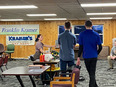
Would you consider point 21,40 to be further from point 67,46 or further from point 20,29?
point 67,46

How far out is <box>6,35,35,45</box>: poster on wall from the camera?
1383 cm

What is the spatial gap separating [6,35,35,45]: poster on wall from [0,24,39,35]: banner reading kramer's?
1.04 feet

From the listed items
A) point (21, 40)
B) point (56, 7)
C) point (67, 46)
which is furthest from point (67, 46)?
point (21, 40)

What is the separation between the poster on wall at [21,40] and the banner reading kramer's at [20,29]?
1.04 ft

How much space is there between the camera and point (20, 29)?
13.9 m

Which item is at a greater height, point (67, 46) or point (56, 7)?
point (56, 7)

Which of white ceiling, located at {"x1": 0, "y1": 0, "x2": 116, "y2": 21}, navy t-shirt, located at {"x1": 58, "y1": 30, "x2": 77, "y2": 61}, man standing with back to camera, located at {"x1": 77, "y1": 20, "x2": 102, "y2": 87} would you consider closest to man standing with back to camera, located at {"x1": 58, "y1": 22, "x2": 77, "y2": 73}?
navy t-shirt, located at {"x1": 58, "y1": 30, "x2": 77, "y2": 61}

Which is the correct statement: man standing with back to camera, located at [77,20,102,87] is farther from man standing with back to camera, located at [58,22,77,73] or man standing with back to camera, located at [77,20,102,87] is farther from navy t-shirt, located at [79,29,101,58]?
man standing with back to camera, located at [58,22,77,73]

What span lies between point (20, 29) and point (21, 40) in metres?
0.70

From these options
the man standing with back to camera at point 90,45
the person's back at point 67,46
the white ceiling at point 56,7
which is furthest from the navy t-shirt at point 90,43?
the white ceiling at point 56,7

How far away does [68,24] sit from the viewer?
448 cm

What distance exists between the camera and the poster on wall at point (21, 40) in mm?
13828

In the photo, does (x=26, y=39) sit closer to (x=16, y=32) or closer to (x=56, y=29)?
(x=16, y=32)

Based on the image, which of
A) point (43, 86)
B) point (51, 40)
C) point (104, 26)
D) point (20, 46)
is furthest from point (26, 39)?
point (43, 86)
